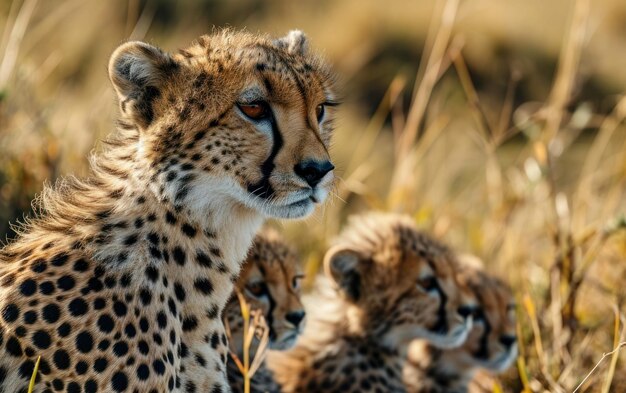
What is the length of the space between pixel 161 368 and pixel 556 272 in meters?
1.81

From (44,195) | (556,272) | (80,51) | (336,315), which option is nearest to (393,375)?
(336,315)

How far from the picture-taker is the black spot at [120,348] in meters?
2.67

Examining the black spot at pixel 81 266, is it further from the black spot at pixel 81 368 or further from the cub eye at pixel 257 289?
the cub eye at pixel 257 289

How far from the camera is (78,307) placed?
2.67m

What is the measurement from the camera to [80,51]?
10.3 meters

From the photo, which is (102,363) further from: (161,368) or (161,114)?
(161,114)

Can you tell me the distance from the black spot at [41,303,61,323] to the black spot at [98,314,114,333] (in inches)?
3.8

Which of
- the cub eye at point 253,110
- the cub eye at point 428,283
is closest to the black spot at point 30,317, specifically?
the cub eye at point 253,110

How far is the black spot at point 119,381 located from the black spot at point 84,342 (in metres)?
0.09

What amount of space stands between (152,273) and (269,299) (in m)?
0.72

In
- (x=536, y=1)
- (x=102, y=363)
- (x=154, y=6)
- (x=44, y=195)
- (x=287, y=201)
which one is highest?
(x=536, y=1)

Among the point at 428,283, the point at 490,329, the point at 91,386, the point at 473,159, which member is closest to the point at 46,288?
the point at 91,386

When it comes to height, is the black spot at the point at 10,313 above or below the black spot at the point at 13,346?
above

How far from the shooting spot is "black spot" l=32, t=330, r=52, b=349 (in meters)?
2.63
